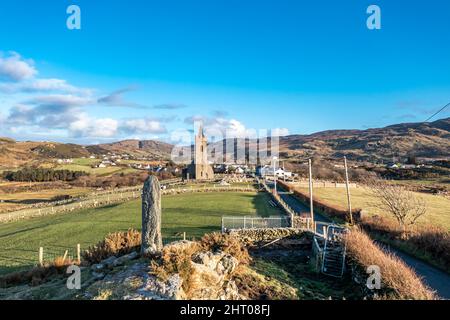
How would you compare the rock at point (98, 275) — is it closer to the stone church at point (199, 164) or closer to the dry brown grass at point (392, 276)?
the dry brown grass at point (392, 276)

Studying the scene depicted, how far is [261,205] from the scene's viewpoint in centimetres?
4338

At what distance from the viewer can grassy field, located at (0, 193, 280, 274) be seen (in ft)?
79.9

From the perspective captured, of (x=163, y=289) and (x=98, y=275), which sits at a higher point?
(x=163, y=289)

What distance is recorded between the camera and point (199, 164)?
9219 cm

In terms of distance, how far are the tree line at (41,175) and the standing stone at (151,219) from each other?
11149cm

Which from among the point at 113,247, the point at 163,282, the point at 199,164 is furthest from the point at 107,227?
the point at 199,164

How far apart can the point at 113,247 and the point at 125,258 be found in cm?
161

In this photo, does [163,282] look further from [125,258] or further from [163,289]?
[125,258]

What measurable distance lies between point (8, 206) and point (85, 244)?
156 feet

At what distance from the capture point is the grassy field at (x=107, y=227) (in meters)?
24.4

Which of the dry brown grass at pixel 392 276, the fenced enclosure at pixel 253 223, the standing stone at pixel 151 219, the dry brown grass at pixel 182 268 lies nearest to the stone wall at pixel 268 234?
the fenced enclosure at pixel 253 223
